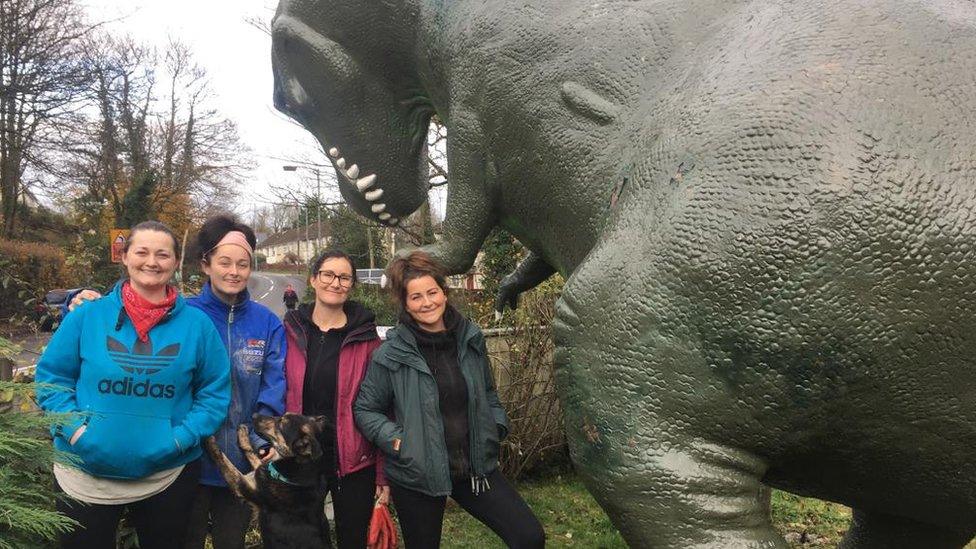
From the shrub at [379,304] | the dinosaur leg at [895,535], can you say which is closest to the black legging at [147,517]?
the dinosaur leg at [895,535]

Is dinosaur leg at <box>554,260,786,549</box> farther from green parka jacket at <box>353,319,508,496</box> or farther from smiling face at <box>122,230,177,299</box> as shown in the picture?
smiling face at <box>122,230,177,299</box>

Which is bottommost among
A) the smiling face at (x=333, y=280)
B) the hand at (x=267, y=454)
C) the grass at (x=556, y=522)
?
the grass at (x=556, y=522)

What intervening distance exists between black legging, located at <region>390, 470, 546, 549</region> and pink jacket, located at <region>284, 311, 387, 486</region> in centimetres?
23

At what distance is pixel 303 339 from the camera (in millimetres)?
2799

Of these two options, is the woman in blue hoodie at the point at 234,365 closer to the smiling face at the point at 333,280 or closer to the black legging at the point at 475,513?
the smiling face at the point at 333,280

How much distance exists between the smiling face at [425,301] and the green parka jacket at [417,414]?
7 cm

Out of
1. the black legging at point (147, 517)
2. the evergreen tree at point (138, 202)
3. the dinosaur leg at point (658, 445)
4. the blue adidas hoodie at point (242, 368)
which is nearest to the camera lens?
the dinosaur leg at point (658, 445)

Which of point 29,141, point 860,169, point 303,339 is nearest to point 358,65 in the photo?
point 303,339

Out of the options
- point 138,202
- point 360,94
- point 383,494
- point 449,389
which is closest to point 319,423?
point 383,494

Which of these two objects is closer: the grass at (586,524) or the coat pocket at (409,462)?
the coat pocket at (409,462)

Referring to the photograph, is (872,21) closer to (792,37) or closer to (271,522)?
(792,37)

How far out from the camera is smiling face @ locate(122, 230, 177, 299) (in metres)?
2.39

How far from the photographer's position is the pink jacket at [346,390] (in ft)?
8.93

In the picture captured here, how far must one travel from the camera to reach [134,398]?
92.8 inches
